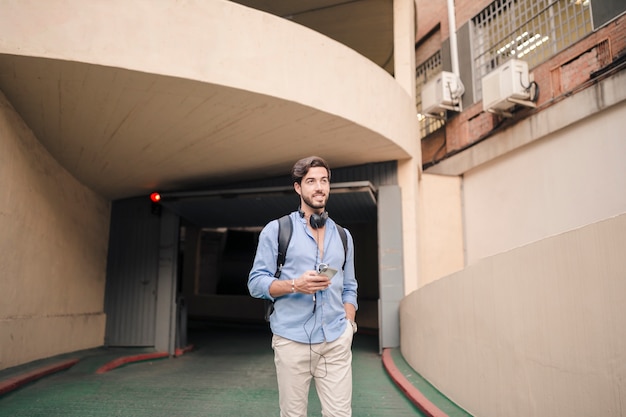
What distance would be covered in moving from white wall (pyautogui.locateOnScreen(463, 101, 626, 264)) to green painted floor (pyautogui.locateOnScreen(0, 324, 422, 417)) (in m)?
3.29

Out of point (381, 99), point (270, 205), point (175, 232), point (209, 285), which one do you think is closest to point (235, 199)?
point (270, 205)

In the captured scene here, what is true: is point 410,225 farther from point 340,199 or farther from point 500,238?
point 500,238

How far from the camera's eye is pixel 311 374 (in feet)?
7.86

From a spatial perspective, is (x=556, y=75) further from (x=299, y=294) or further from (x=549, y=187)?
(x=299, y=294)

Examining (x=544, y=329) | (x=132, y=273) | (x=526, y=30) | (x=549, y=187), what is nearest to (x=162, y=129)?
(x=132, y=273)

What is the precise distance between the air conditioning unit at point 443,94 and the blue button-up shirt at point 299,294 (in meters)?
8.01

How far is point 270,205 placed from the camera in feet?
27.8

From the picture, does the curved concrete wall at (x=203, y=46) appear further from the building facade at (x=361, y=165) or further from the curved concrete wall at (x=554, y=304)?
the curved concrete wall at (x=554, y=304)

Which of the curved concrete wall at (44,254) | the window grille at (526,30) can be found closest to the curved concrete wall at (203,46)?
the curved concrete wall at (44,254)

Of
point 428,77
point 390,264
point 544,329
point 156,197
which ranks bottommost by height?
point 544,329

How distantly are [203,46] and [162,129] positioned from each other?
53.0 inches

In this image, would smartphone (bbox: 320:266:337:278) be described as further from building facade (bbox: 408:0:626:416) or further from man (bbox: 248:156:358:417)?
building facade (bbox: 408:0:626:416)

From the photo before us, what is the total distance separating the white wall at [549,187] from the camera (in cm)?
674

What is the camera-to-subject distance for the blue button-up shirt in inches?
93.0
